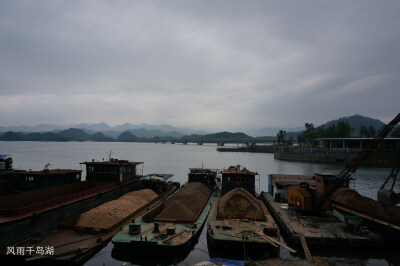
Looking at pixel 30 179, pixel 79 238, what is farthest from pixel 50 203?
Result: pixel 30 179

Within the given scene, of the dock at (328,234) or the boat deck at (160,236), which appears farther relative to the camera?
the dock at (328,234)

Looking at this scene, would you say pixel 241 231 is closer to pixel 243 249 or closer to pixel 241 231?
pixel 241 231

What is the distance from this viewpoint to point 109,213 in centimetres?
2212

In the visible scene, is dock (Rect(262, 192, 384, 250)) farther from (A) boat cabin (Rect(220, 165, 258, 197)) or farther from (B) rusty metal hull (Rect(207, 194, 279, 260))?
(A) boat cabin (Rect(220, 165, 258, 197))

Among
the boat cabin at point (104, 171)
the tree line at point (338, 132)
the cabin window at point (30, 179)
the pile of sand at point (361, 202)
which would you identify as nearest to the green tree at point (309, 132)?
the tree line at point (338, 132)

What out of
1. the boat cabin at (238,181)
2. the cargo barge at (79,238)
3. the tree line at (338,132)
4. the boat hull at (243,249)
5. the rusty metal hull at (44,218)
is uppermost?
the tree line at (338,132)

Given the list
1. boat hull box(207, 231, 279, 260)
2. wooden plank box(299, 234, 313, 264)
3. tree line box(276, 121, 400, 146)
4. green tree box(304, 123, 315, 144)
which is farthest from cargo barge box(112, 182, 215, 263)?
green tree box(304, 123, 315, 144)

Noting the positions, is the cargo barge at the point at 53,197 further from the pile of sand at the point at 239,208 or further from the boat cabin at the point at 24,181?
the pile of sand at the point at 239,208

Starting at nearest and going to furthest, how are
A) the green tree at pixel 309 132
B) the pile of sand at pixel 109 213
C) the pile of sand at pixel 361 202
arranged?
the pile of sand at pixel 109 213
the pile of sand at pixel 361 202
the green tree at pixel 309 132

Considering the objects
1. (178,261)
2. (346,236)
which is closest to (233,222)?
(178,261)

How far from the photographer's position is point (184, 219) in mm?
21922

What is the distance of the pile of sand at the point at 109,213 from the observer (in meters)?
20.2

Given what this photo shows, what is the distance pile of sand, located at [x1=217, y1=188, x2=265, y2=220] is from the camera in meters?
22.6

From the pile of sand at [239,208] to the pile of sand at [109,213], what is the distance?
29.0 feet
